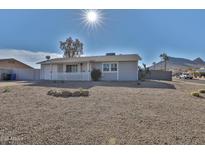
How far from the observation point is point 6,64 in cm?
3428

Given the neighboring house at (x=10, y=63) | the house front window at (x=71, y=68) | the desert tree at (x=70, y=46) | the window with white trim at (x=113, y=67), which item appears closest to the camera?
the window with white trim at (x=113, y=67)

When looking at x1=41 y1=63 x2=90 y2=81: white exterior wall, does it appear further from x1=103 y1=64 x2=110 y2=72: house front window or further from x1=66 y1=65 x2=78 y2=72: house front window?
x1=103 y1=64 x2=110 y2=72: house front window

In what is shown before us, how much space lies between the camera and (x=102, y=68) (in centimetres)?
2280

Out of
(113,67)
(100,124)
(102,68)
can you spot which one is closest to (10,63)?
(102,68)

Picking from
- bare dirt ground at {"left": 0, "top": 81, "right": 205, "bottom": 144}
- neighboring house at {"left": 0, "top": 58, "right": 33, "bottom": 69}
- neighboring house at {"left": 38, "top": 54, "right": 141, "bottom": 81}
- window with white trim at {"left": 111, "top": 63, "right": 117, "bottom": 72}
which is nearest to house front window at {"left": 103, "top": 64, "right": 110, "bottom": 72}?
neighboring house at {"left": 38, "top": 54, "right": 141, "bottom": 81}

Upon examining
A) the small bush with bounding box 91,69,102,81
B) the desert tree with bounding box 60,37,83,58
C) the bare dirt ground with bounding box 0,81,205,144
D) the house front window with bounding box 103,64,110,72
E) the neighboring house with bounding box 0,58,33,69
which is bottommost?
the bare dirt ground with bounding box 0,81,205,144

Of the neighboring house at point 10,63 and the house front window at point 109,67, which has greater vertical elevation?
Result: the neighboring house at point 10,63

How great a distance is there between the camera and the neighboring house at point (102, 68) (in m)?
21.8

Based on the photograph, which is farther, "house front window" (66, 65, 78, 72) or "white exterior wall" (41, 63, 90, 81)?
"house front window" (66, 65, 78, 72)

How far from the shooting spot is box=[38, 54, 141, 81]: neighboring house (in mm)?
21781

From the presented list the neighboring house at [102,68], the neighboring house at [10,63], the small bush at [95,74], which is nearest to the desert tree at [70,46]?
the neighboring house at [10,63]

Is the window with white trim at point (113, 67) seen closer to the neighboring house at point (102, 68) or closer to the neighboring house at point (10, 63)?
the neighboring house at point (102, 68)

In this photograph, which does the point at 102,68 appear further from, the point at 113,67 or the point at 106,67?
the point at 113,67
